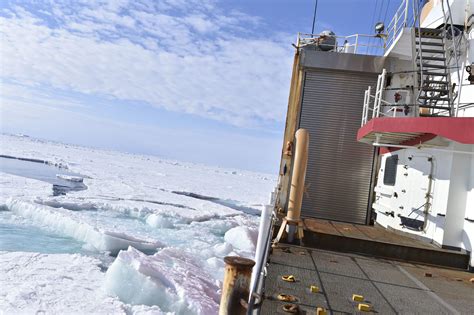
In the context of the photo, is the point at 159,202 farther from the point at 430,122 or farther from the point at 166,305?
the point at 430,122

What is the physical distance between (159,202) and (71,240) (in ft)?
40.0

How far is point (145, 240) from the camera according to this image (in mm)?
14211

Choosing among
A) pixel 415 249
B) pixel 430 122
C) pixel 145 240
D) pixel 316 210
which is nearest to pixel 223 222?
pixel 145 240

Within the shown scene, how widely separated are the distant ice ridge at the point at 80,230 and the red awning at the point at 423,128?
8.96 m

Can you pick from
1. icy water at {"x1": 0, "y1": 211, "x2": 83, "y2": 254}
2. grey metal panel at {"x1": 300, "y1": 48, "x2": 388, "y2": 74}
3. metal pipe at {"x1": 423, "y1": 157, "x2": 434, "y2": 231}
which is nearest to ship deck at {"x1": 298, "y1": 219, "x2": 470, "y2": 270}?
metal pipe at {"x1": 423, "y1": 157, "x2": 434, "y2": 231}

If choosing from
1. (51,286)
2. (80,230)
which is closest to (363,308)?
(51,286)

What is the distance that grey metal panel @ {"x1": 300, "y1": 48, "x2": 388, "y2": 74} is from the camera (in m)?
10.6

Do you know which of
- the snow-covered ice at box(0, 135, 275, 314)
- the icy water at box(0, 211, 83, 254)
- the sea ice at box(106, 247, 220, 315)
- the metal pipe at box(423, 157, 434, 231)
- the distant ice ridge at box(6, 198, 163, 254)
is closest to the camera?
the metal pipe at box(423, 157, 434, 231)

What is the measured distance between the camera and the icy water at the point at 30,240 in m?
12.1

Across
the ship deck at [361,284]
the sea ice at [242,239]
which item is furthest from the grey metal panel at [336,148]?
the sea ice at [242,239]

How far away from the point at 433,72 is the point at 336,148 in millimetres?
3201

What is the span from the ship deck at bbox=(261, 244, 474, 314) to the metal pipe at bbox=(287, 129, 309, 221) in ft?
2.07

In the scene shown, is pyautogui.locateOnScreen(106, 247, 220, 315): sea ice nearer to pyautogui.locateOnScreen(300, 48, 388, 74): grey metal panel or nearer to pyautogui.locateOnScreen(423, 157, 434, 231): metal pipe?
pyautogui.locateOnScreen(423, 157, 434, 231): metal pipe

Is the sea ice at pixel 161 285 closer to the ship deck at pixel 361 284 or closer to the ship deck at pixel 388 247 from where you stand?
the ship deck at pixel 388 247
